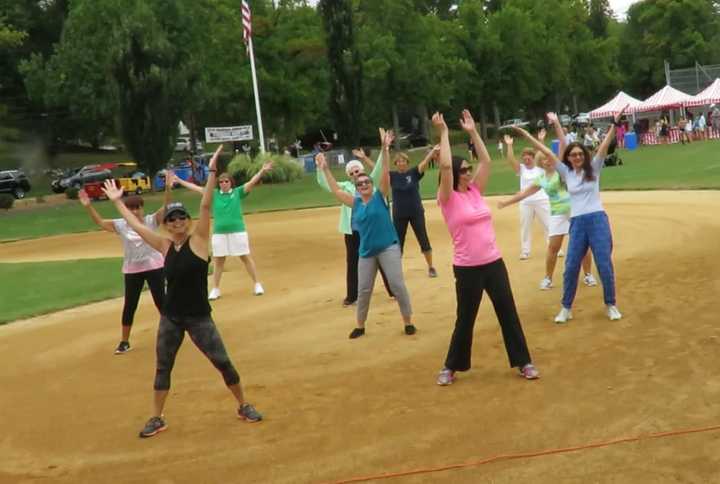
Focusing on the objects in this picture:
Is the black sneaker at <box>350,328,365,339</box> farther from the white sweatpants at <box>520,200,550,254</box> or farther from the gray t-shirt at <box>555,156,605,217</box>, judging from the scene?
the white sweatpants at <box>520,200,550,254</box>

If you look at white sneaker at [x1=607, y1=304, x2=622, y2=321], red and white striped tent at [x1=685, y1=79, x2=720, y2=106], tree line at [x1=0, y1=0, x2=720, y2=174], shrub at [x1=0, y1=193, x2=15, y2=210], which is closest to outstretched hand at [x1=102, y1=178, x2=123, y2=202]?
white sneaker at [x1=607, y1=304, x2=622, y2=321]

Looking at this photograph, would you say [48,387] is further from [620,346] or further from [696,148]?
[696,148]

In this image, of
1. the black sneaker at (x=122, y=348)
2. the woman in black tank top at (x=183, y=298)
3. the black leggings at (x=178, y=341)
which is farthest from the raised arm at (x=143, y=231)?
the black sneaker at (x=122, y=348)

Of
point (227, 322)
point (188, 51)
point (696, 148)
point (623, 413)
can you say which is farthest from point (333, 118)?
point (623, 413)

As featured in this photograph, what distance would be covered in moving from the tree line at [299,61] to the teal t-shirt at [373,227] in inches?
1210

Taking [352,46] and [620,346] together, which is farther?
[352,46]

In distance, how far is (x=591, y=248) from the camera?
335 inches

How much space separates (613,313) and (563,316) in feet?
1.67

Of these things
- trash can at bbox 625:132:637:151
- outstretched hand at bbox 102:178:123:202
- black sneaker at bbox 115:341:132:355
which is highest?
outstretched hand at bbox 102:178:123:202

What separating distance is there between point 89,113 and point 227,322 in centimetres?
4313

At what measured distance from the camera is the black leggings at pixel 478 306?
6.95m

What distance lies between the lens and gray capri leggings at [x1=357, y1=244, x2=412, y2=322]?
28.6ft

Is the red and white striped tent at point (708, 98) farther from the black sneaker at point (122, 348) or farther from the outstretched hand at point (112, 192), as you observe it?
the outstretched hand at point (112, 192)

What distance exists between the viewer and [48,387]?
8172 mm
